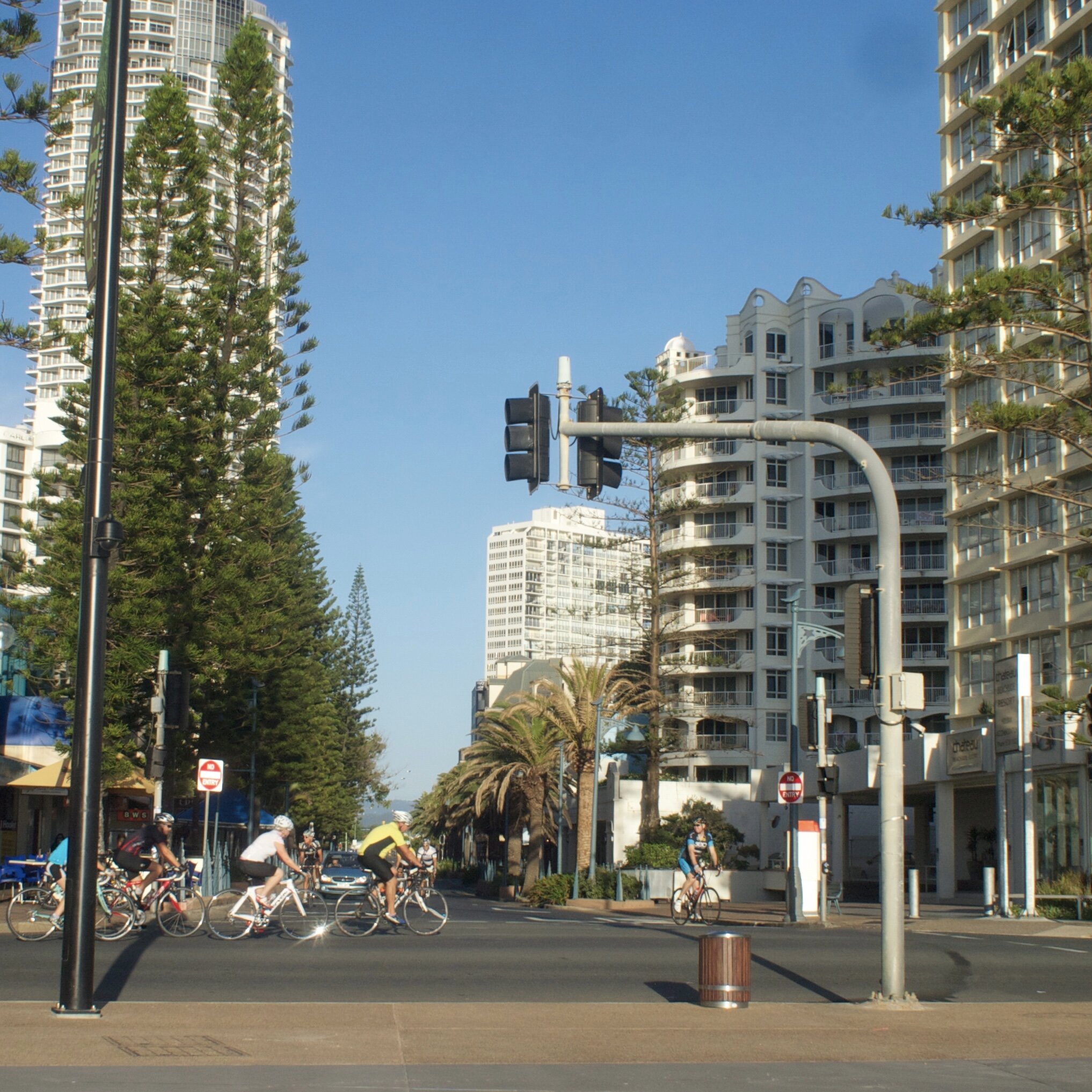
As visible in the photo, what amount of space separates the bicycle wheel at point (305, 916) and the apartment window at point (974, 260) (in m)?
37.6

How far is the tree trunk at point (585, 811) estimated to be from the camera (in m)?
47.9

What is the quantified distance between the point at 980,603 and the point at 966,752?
31.7 feet

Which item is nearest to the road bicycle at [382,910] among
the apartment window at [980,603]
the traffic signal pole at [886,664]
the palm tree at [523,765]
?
the traffic signal pole at [886,664]

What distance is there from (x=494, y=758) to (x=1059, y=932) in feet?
111

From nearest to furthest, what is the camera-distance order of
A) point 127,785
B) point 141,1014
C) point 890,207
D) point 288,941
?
point 141,1014 → point 288,941 → point 890,207 → point 127,785

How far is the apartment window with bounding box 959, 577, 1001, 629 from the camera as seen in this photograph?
4866cm

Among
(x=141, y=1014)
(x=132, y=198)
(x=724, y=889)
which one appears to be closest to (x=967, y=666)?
(x=724, y=889)

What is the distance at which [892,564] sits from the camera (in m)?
12.4

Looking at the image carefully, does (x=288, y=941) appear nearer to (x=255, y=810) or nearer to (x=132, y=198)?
(x=132, y=198)

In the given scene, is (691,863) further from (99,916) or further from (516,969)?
(99,916)

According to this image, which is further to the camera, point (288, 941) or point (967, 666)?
point (967, 666)

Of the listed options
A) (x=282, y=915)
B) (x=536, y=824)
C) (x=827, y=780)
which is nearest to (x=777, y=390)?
(x=536, y=824)

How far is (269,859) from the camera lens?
17.8 meters

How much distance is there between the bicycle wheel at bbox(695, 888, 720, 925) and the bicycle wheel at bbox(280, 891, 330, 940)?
876cm
